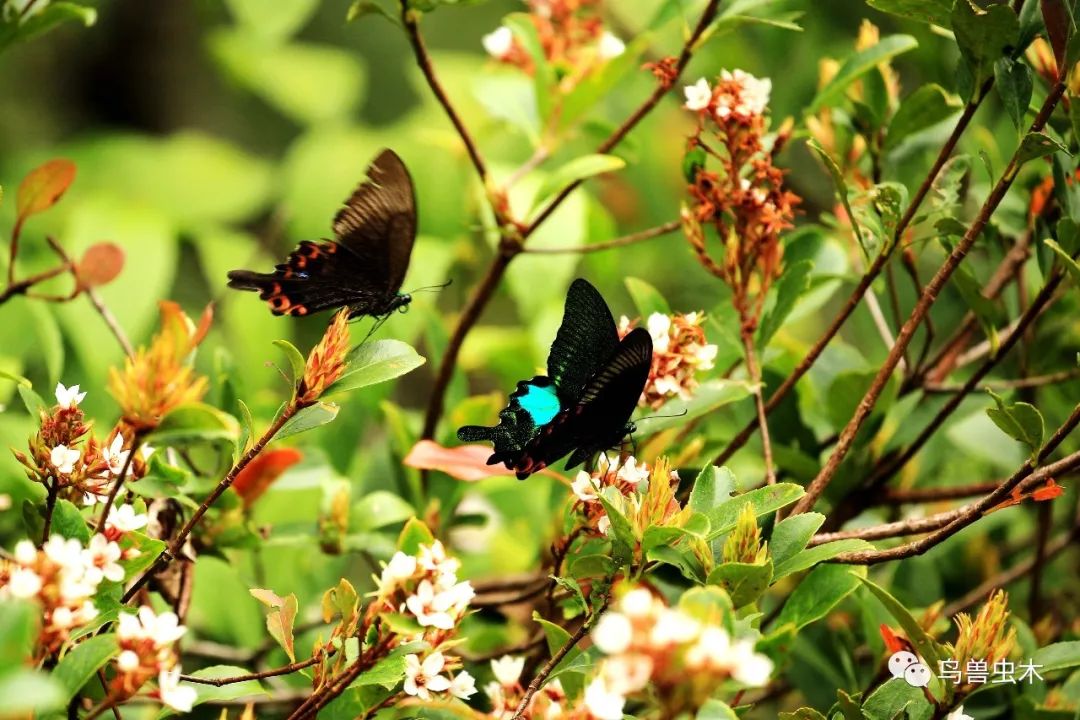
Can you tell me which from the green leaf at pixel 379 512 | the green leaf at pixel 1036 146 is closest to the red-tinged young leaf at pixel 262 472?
the green leaf at pixel 379 512

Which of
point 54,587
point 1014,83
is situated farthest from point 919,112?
point 54,587

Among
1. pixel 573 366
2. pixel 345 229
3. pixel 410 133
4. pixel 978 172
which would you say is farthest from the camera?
pixel 410 133

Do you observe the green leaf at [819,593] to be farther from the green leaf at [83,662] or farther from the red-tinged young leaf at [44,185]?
the red-tinged young leaf at [44,185]

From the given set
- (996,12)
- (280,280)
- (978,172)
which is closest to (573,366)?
(280,280)

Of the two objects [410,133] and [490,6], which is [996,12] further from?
[490,6]

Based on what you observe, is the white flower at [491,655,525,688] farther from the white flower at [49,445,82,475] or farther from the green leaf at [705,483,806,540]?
the white flower at [49,445,82,475]

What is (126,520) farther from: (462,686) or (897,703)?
(897,703)

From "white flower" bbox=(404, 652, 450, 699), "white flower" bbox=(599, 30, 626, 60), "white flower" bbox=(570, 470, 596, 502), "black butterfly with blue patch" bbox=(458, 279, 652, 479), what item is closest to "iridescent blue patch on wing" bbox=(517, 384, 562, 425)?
"black butterfly with blue patch" bbox=(458, 279, 652, 479)
